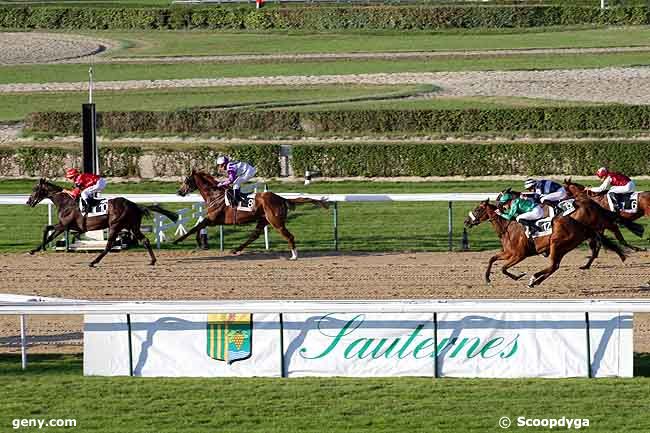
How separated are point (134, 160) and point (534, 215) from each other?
1158 cm

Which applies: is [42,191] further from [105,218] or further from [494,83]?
[494,83]

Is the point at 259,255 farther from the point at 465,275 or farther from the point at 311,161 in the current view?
the point at 311,161

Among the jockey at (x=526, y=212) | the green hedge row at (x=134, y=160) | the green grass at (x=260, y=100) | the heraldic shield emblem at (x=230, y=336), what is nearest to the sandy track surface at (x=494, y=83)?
the green grass at (x=260, y=100)

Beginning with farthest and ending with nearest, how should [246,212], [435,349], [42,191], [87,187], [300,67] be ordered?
[300,67]
[246,212]
[42,191]
[87,187]
[435,349]

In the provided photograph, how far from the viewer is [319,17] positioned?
164ft

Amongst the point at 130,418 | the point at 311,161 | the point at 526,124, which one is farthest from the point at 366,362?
the point at 526,124

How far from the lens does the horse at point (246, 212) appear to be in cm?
1769

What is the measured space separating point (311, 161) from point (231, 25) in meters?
26.1

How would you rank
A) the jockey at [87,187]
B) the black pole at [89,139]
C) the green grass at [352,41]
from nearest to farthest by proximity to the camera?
the jockey at [87,187] → the black pole at [89,139] → the green grass at [352,41]

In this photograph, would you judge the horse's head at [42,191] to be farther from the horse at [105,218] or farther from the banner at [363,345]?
the banner at [363,345]

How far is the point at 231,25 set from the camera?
50.6 m

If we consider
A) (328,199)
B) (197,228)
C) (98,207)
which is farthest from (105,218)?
(328,199)

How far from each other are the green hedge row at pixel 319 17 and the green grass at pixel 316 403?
39050mm

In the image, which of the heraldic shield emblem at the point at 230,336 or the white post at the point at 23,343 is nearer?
the heraldic shield emblem at the point at 230,336
